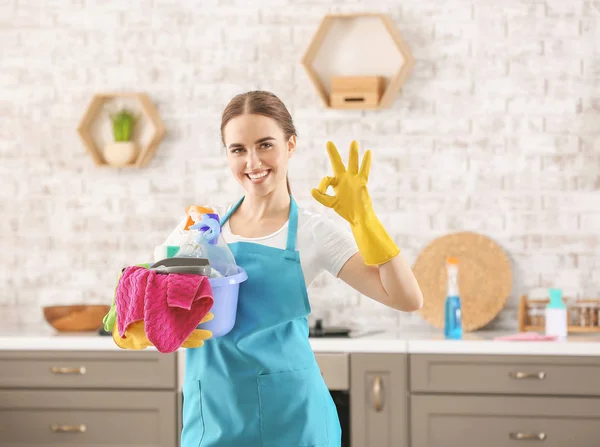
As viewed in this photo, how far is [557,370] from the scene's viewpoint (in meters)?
3.37

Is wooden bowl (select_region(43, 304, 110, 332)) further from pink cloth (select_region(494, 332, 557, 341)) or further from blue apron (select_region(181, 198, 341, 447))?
blue apron (select_region(181, 198, 341, 447))

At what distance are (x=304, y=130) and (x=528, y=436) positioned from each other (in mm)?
1658

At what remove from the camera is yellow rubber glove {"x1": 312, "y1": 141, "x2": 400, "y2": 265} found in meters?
1.73

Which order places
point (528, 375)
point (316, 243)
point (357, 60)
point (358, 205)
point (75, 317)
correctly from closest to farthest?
point (358, 205), point (316, 243), point (528, 375), point (75, 317), point (357, 60)

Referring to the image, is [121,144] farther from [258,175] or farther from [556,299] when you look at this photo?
[258,175]

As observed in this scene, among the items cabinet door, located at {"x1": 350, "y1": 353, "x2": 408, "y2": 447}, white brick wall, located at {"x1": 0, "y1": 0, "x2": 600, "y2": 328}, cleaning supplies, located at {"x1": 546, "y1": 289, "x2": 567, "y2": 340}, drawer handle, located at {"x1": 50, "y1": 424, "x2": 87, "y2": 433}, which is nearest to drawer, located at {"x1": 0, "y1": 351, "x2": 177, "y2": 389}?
drawer handle, located at {"x1": 50, "y1": 424, "x2": 87, "y2": 433}

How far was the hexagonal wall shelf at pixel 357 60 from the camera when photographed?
154 inches

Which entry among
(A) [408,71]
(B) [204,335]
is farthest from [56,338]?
Result: (B) [204,335]

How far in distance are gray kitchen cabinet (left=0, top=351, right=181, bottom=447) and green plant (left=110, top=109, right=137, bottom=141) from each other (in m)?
1.05

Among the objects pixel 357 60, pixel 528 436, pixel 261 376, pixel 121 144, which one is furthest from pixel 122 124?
pixel 261 376

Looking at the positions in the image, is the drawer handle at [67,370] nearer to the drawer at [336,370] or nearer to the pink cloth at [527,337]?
the drawer at [336,370]

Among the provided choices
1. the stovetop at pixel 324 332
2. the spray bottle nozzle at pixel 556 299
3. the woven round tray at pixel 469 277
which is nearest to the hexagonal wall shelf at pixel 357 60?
the woven round tray at pixel 469 277

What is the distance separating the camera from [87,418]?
11.9 ft

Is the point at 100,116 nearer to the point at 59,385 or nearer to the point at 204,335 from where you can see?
the point at 59,385
